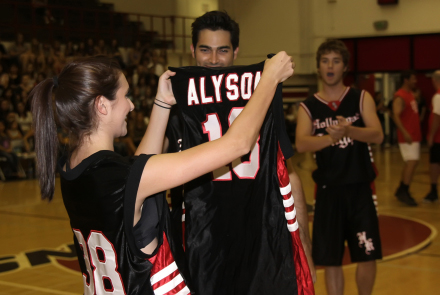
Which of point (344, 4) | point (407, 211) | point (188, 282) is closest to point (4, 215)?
point (407, 211)

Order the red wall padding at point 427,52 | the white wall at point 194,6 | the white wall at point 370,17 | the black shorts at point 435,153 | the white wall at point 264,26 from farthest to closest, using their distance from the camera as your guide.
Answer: the white wall at point 194,6 → the white wall at point 264,26 → the red wall padding at point 427,52 → the white wall at point 370,17 → the black shorts at point 435,153

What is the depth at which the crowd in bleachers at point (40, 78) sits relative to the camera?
11.8 metres

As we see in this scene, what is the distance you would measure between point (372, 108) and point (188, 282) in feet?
7.31

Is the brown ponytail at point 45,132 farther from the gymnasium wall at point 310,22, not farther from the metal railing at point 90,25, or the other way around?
the gymnasium wall at point 310,22

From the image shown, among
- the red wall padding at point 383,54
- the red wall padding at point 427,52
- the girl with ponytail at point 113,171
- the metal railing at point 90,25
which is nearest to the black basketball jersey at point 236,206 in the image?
the girl with ponytail at point 113,171

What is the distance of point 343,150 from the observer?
3.67 metres

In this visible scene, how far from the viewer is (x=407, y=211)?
7.35m

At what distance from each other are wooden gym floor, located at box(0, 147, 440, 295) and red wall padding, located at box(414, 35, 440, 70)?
8.07 metres

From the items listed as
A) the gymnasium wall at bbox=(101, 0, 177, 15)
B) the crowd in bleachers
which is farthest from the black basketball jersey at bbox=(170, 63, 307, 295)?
the gymnasium wall at bbox=(101, 0, 177, 15)

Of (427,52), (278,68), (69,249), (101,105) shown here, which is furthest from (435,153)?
(427,52)

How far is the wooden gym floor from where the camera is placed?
4.59 meters

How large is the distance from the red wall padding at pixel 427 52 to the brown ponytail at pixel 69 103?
1614 centimetres

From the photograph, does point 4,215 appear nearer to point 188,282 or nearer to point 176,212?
point 176,212

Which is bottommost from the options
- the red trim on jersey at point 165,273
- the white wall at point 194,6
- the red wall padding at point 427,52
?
the red trim on jersey at point 165,273
